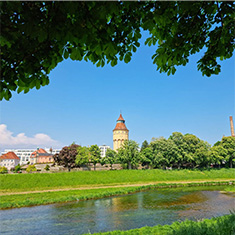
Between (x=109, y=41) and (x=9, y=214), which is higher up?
(x=109, y=41)

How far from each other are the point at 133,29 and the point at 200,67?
2.53 m

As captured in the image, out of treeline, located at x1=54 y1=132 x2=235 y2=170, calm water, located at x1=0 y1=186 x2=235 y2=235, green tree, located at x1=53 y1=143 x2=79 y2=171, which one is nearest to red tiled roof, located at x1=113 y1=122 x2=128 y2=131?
treeline, located at x1=54 y1=132 x2=235 y2=170

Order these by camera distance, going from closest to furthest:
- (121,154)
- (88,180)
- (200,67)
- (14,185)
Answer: (200,67) < (14,185) < (88,180) < (121,154)

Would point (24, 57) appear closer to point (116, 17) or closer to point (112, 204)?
point (116, 17)

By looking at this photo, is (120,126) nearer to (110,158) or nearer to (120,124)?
(120,124)

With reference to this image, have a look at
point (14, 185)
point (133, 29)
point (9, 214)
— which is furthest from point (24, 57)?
point (14, 185)

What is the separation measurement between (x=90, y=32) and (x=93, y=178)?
36.7m

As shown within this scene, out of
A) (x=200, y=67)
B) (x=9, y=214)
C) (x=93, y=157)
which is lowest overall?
(x=9, y=214)

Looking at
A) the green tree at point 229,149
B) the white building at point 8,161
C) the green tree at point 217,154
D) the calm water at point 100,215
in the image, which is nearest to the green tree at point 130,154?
the green tree at point 217,154

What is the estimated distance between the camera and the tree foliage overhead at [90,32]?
260cm

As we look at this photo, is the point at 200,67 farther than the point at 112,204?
No

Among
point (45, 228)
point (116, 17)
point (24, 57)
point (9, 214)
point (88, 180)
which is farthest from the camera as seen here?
point (88, 180)

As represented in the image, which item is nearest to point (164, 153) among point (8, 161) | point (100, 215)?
point (100, 215)

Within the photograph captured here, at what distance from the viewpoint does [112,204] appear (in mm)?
20000
